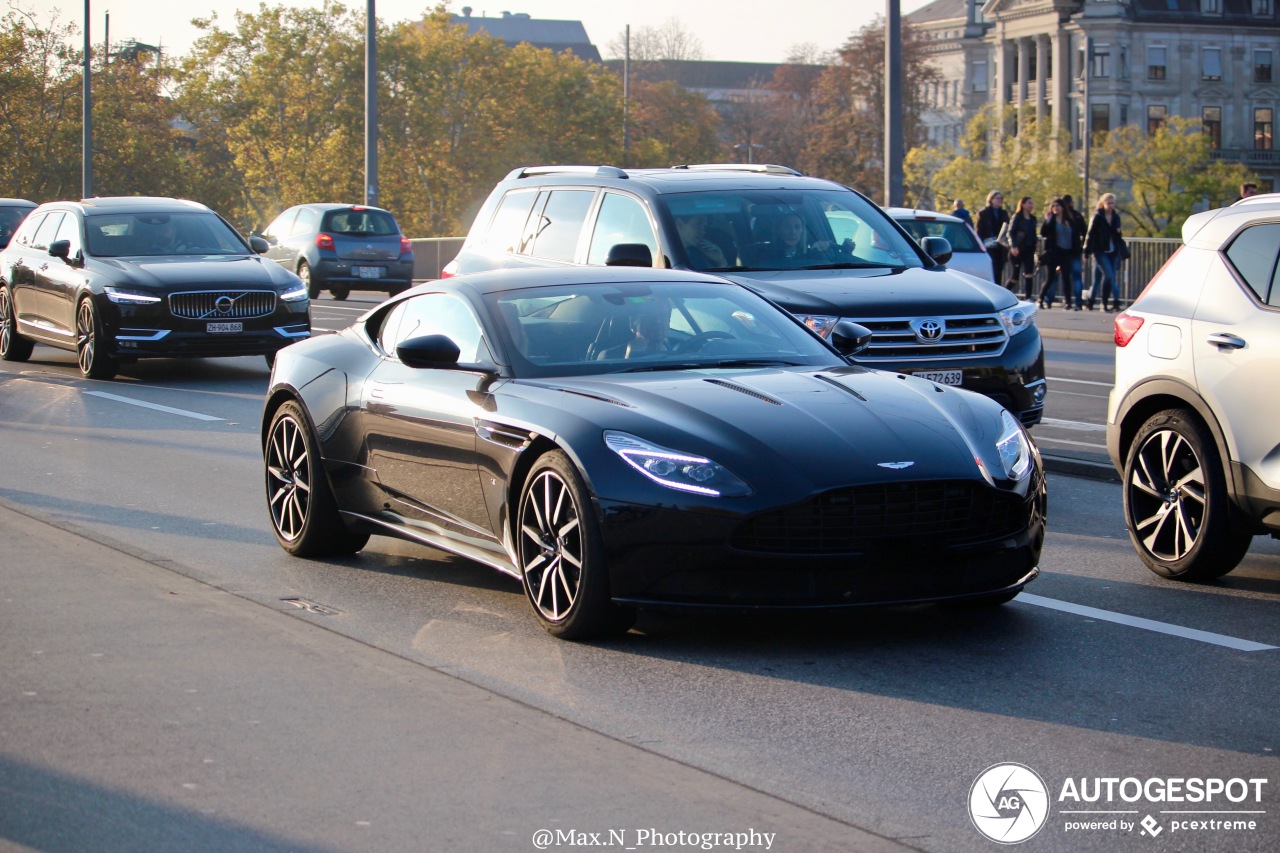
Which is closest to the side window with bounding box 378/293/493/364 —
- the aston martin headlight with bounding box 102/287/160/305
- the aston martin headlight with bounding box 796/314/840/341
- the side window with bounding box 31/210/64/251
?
the aston martin headlight with bounding box 796/314/840/341

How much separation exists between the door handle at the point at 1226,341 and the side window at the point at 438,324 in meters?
2.98

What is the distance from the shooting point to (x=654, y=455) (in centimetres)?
639

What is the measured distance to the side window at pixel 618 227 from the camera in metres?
12.1

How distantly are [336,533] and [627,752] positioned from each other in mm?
3503

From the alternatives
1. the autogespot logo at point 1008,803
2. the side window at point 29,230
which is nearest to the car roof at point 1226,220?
the autogespot logo at point 1008,803

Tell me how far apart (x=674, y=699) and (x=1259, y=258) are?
3.43m

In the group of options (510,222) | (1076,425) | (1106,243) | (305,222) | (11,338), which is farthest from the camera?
(305,222)

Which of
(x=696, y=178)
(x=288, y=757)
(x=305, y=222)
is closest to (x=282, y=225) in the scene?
(x=305, y=222)

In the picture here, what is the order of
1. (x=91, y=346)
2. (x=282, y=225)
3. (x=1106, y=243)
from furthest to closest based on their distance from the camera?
(x=282, y=225) < (x=1106, y=243) < (x=91, y=346)

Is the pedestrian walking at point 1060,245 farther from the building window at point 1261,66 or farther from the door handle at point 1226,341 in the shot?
the building window at point 1261,66

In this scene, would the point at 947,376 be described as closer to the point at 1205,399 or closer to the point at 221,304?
the point at 1205,399

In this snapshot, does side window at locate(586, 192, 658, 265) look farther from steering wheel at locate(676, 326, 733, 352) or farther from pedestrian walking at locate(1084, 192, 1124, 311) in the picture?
pedestrian walking at locate(1084, 192, 1124, 311)

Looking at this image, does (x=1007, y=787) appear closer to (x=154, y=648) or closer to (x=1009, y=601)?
(x=1009, y=601)

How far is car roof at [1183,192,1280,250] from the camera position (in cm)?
778
